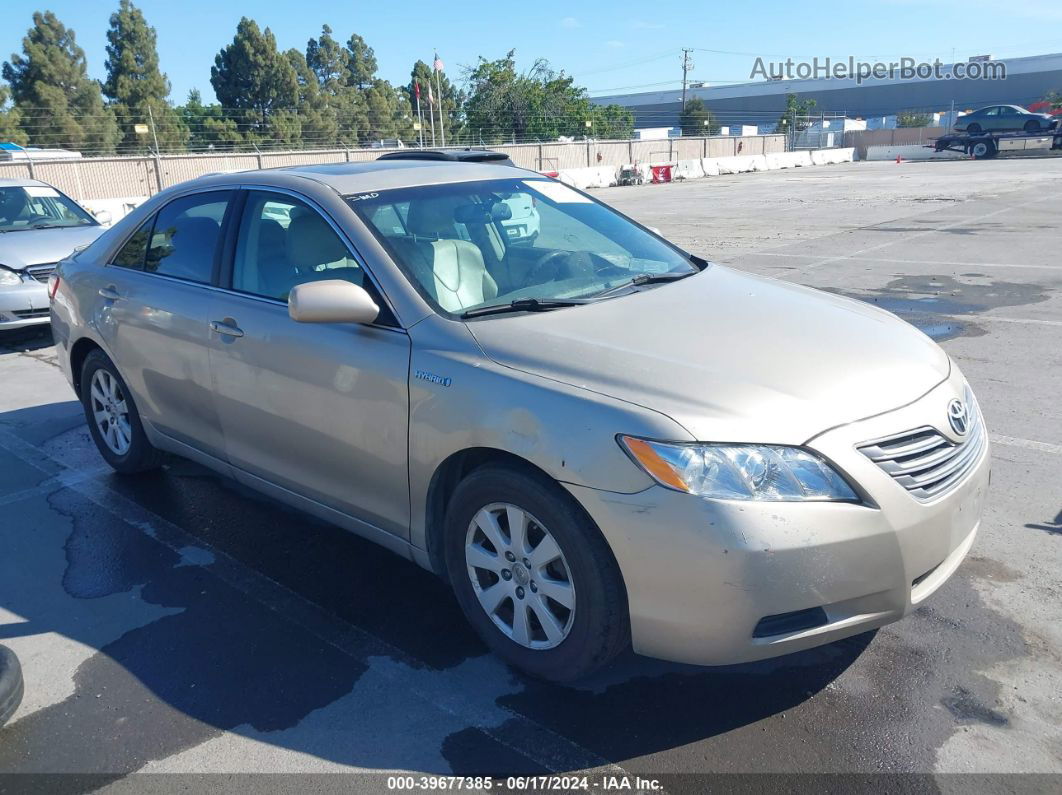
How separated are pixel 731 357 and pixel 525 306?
0.84 m

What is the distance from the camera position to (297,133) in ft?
162

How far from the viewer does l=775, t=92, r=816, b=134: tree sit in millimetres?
66062

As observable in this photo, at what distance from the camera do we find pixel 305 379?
141 inches

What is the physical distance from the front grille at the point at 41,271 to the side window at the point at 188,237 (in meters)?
4.63

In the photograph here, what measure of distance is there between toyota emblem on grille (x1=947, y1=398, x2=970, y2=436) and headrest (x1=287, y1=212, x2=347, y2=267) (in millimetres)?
2341

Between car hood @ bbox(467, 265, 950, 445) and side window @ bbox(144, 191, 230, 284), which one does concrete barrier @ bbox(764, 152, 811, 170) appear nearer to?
side window @ bbox(144, 191, 230, 284)

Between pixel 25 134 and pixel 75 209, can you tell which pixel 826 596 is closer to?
pixel 75 209

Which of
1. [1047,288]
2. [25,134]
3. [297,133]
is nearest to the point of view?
[1047,288]

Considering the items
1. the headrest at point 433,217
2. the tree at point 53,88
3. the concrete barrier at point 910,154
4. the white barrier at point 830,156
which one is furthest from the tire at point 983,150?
the headrest at point 433,217

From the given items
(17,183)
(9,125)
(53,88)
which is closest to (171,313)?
(17,183)

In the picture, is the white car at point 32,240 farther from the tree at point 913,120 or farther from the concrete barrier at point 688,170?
the tree at point 913,120

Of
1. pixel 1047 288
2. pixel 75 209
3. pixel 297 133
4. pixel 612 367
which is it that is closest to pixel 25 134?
pixel 297 133

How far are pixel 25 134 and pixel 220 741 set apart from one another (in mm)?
41810

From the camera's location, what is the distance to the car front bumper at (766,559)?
8.23 ft
